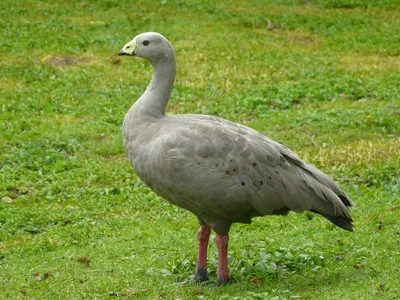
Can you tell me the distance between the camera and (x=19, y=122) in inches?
629

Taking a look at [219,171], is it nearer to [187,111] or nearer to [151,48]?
[151,48]

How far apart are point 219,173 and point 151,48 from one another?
Answer: 5.47ft

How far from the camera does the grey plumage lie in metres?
7.98

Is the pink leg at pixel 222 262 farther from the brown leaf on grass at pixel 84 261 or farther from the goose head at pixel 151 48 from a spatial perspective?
the goose head at pixel 151 48

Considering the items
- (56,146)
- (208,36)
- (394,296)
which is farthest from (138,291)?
(208,36)

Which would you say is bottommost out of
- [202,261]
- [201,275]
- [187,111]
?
[187,111]

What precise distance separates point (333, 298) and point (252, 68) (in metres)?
12.7

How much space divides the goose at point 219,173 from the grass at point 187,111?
58 centimetres

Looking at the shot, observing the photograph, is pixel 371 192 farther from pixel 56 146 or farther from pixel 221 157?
pixel 56 146

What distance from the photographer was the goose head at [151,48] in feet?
28.9

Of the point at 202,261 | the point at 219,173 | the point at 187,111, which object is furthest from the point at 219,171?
the point at 187,111

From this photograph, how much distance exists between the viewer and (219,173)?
316 inches

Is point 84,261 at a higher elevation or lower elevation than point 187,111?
lower

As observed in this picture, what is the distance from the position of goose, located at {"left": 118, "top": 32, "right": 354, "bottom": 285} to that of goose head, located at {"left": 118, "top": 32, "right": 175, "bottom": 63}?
500 millimetres
